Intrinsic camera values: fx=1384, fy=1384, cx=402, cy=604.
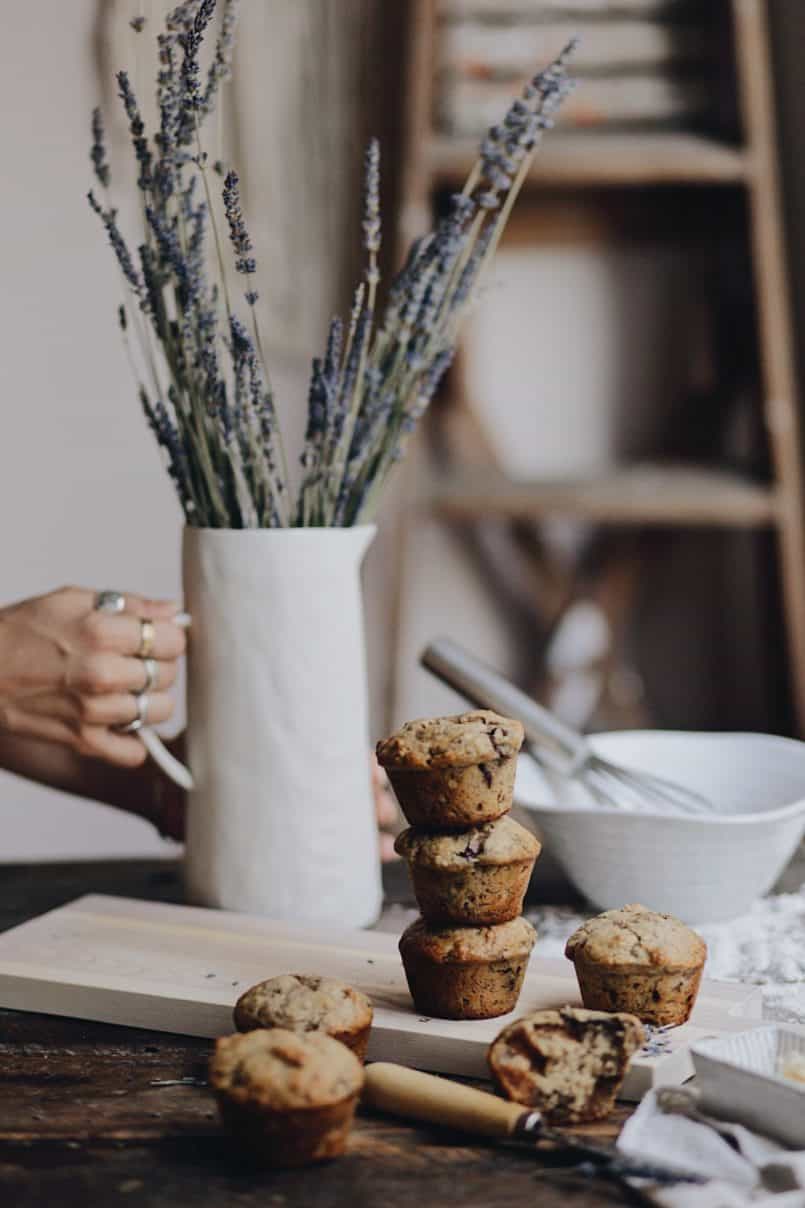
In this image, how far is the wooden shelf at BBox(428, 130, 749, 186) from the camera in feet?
6.54

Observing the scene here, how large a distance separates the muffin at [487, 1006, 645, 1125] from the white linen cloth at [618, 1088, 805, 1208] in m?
0.02

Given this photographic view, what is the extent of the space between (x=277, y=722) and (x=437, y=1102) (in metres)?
0.38

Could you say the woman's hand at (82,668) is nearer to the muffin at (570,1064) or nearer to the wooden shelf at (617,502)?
the muffin at (570,1064)

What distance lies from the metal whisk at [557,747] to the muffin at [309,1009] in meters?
0.38

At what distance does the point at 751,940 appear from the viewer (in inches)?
39.9

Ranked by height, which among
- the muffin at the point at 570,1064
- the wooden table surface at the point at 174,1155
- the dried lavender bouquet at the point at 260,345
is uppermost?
the dried lavender bouquet at the point at 260,345

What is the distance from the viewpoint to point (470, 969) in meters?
0.80

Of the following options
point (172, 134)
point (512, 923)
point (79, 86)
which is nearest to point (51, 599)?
point (172, 134)

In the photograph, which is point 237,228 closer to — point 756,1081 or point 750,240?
point 756,1081

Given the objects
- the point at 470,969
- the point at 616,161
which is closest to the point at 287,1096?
the point at 470,969

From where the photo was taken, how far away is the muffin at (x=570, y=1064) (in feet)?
2.31

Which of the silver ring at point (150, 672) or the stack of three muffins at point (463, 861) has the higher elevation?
the silver ring at point (150, 672)

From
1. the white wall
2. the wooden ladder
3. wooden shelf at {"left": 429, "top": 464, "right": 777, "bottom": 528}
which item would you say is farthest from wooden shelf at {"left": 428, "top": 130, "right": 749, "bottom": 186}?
the white wall

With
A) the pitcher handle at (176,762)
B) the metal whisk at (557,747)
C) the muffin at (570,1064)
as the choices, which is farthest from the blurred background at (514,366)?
the muffin at (570,1064)
